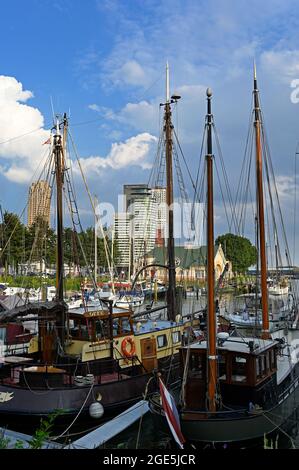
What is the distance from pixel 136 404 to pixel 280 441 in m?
5.30

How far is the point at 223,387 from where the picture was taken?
45.9 ft

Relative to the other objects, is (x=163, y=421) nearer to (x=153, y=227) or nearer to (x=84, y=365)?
(x=84, y=365)

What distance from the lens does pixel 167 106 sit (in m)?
26.3

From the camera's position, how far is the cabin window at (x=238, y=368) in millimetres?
13923

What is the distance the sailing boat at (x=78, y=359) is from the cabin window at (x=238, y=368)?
96.5 inches

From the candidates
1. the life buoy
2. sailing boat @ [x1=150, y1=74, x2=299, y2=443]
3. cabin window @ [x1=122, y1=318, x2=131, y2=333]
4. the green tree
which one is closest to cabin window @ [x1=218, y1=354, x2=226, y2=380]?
sailing boat @ [x1=150, y1=74, x2=299, y2=443]

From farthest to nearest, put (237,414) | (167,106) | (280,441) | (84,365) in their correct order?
(167,106)
(84,365)
(280,441)
(237,414)

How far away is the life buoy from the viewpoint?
18.5 metres

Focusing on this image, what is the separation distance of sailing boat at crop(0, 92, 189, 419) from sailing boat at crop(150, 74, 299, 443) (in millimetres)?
1898

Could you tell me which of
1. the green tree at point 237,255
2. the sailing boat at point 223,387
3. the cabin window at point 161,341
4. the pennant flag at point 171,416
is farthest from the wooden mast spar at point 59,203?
the green tree at point 237,255

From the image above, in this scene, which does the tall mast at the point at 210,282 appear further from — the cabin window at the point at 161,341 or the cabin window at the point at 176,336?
the cabin window at the point at 176,336

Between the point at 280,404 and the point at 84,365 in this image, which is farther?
the point at 84,365
